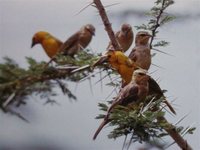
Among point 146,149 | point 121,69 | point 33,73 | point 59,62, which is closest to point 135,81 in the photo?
point 121,69

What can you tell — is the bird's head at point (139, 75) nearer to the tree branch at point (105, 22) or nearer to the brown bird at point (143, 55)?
the tree branch at point (105, 22)

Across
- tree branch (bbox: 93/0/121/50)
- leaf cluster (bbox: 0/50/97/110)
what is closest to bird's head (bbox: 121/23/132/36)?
tree branch (bbox: 93/0/121/50)

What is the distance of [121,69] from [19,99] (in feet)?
1.21

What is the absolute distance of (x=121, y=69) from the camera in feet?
2.30

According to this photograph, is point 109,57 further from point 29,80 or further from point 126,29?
point 126,29

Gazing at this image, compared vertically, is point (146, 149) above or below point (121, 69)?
below

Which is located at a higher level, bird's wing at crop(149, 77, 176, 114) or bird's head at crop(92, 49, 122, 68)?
bird's head at crop(92, 49, 122, 68)

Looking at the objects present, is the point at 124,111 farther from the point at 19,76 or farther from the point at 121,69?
the point at 19,76

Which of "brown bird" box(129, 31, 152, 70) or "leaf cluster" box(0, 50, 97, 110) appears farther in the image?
"brown bird" box(129, 31, 152, 70)

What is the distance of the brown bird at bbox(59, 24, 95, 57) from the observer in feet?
2.49

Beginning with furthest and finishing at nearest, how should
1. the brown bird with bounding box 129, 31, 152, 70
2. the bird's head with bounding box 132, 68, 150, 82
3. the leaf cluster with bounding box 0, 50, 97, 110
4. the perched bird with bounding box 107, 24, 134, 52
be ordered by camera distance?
the perched bird with bounding box 107, 24, 134, 52 < the brown bird with bounding box 129, 31, 152, 70 < the bird's head with bounding box 132, 68, 150, 82 < the leaf cluster with bounding box 0, 50, 97, 110

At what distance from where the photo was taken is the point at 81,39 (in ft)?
2.98

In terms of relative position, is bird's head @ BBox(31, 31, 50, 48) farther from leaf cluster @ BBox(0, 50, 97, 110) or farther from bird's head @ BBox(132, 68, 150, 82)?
leaf cluster @ BBox(0, 50, 97, 110)

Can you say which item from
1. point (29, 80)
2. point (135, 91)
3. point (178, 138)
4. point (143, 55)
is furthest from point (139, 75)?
point (29, 80)
